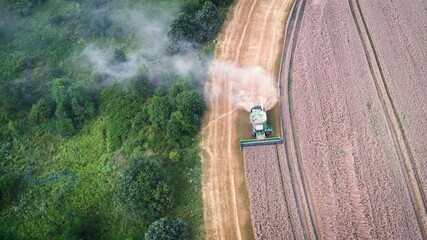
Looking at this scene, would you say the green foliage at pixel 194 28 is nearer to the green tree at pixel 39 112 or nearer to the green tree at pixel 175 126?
the green tree at pixel 175 126

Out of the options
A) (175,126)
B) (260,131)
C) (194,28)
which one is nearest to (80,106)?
(175,126)

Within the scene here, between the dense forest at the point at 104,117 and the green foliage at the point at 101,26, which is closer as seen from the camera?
the dense forest at the point at 104,117

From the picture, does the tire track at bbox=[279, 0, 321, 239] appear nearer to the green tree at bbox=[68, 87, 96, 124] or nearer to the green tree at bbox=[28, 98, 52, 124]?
the green tree at bbox=[68, 87, 96, 124]

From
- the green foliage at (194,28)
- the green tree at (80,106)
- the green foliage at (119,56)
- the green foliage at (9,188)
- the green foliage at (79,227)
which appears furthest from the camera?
the green foliage at (194,28)

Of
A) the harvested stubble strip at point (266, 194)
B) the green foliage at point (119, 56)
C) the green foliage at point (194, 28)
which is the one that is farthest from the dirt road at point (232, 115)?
the green foliage at point (119, 56)

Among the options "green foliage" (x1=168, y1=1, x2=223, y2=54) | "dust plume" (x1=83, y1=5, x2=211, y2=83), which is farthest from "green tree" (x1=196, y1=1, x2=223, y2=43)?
"dust plume" (x1=83, y1=5, x2=211, y2=83)
